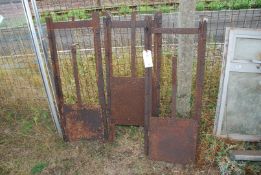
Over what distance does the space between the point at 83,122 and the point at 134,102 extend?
0.68m

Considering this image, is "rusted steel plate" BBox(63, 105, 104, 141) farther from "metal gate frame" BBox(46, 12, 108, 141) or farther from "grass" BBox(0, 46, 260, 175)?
"grass" BBox(0, 46, 260, 175)

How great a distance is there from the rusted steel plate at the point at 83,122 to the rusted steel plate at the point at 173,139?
0.70m

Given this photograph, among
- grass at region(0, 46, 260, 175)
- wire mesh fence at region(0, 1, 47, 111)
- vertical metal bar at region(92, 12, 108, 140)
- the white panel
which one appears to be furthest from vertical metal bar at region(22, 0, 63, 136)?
the white panel

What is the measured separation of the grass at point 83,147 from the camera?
3395mm

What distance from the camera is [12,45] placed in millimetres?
4781

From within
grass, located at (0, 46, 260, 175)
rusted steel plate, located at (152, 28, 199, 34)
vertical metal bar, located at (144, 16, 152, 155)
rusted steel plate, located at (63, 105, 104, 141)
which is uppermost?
rusted steel plate, located at (152, 28, 199, 34)

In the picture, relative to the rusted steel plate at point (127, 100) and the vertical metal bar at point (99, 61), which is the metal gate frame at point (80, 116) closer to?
the vertical metal bar at point (99, 61)

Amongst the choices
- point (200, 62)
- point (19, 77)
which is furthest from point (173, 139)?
point (19, 77)

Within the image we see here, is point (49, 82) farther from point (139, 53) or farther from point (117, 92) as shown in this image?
point (139, 53)

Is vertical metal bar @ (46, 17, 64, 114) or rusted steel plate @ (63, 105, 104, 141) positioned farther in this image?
rusted steel plate @ (63, 105, 104, 141)

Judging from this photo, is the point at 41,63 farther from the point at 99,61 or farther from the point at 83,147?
the point at 83,147

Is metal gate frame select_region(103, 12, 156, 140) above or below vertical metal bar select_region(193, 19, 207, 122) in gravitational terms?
below

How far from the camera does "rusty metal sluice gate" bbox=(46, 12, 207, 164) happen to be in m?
3.13

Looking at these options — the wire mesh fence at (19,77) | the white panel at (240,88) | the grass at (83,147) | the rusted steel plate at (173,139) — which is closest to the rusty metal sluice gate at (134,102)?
the rusted steel plate at (173,139)
